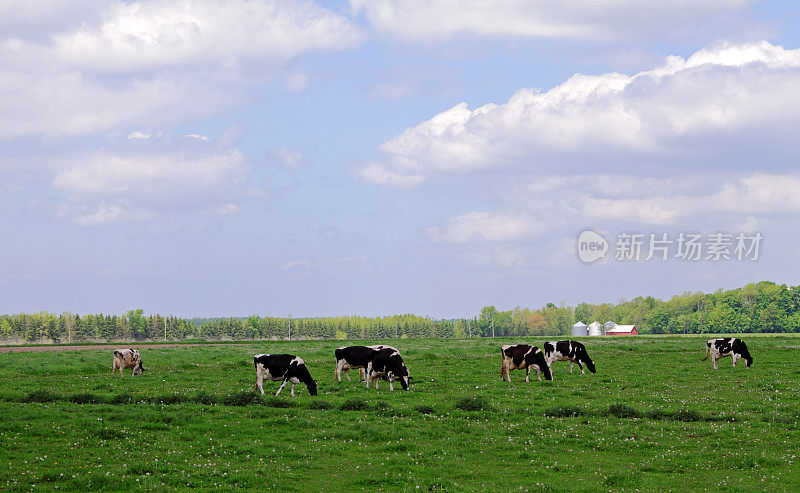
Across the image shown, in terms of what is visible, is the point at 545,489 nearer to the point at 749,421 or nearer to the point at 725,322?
the point at 749,421

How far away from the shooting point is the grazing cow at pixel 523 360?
33750 millimetres

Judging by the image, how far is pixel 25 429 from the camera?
2009cm

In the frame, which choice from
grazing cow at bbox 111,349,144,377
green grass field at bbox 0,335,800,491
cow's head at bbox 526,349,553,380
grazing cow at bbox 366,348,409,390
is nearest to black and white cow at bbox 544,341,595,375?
cow's head at bbox 526,349,553,380

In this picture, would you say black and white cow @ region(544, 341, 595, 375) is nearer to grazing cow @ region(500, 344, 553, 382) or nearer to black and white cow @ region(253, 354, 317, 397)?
grazing cow @ region(500, 344, 553, 382)

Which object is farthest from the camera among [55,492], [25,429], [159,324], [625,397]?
[159,324]

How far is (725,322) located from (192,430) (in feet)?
660

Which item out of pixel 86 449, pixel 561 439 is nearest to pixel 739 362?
pixel 561 439

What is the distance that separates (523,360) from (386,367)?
7944mm

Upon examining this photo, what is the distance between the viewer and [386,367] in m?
30.9

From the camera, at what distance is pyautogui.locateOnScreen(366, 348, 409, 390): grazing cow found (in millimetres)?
30875

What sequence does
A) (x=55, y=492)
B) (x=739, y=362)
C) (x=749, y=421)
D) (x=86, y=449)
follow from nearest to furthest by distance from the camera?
(x=55, y=492) < (x=86, y=449) < (x=749, y=421) < (x=739, y=362)

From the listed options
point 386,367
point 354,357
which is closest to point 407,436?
point 386,367

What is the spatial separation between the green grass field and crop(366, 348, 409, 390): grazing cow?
0.75m

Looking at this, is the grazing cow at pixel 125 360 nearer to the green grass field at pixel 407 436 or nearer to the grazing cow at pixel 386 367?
the green grass field at pixel 407 436
